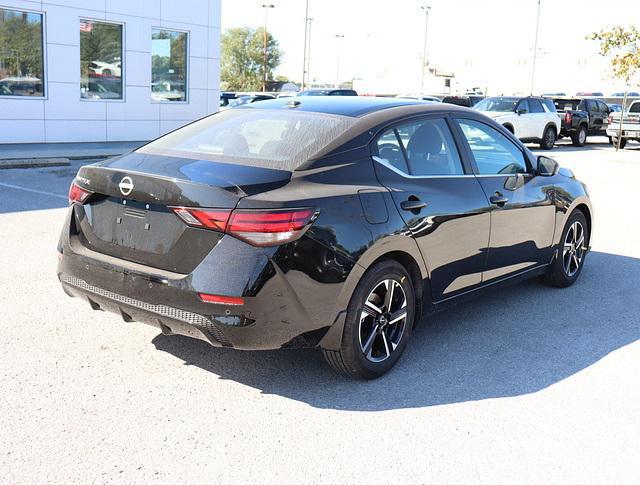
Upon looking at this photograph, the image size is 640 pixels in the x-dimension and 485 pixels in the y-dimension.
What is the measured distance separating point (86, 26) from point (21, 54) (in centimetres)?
195

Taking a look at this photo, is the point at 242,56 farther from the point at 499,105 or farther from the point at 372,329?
the point at 372,329

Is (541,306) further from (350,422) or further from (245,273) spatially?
(245,273)

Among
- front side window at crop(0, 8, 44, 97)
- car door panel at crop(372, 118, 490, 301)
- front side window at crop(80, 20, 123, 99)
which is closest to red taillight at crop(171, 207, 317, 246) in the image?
car door panel at crop(372, 118, 490, 301)

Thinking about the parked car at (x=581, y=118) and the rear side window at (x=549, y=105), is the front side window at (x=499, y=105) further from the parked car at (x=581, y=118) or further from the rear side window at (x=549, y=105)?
the parked car at (x=581, y=118)

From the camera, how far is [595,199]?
43.6 ft

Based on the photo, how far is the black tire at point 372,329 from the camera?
4.21 m

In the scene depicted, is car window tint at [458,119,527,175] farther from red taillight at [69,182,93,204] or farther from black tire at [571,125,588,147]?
black tire at [571,125,588,147]

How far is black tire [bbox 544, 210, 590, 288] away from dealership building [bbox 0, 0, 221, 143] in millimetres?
14612

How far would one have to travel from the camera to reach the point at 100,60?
19.3 m

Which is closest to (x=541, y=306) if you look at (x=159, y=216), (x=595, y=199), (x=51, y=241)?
(x=159, y=216)

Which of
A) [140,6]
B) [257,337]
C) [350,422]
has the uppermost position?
[140,6]

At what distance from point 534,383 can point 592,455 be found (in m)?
0.88

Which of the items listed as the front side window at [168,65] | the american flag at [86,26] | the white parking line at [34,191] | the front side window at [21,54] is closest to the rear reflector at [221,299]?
the white parking line at [34,191]

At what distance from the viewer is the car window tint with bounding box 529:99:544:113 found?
26.6 metres
